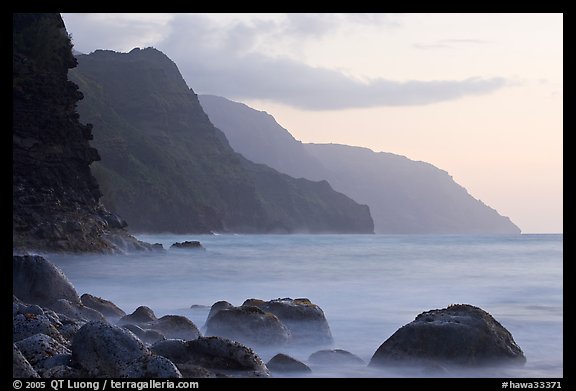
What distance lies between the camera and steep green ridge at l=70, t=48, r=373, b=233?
115125mm

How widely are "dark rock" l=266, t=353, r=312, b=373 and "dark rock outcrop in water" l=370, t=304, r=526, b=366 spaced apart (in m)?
1.21

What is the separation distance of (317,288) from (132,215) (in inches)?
3544

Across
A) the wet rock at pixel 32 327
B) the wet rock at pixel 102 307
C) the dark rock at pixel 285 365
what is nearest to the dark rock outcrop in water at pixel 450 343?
the dark rock at pixel 285 365

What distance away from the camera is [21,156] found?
3719 centimetres

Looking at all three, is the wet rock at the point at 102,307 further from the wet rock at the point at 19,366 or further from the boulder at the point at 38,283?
the wet rock at the point at 19,366

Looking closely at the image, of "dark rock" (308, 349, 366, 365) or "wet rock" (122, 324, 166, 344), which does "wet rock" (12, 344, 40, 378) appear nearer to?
"wet rock" (122, 324, 166, 344)

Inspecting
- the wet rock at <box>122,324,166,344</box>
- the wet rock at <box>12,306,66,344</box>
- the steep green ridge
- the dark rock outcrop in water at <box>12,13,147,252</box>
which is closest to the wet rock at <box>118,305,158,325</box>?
the wet rock at <box>122,324,166,344</box>

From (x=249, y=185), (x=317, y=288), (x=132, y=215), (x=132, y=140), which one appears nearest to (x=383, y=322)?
(x=317, y=288)

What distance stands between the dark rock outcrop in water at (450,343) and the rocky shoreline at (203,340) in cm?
1

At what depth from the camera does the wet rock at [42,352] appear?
7.20 m

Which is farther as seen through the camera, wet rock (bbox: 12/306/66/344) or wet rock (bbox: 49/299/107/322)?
wet rock (bbox: 49/299/107/322)

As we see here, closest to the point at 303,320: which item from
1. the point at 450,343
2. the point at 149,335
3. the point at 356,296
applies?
the point at 149,335

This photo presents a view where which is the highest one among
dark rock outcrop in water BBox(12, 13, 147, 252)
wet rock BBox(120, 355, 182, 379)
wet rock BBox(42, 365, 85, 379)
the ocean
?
dark rock outcrop in water BBox(12, 13, 147, 252)
